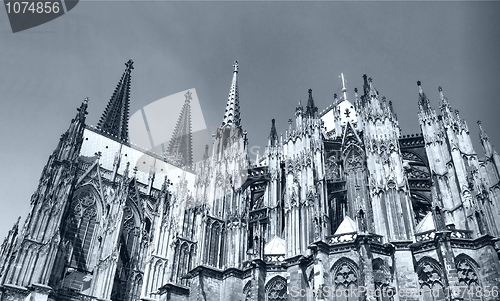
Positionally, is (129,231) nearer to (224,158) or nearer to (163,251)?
(163,251)

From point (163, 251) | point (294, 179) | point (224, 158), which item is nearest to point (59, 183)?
point (163, 251)

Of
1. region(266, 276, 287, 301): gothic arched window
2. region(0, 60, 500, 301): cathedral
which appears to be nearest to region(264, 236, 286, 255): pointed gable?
region(0, 60, 500, 301): cathedral

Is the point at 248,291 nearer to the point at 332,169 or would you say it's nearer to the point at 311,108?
the point at 332,169

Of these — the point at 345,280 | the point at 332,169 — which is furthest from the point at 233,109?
the point at 345,280

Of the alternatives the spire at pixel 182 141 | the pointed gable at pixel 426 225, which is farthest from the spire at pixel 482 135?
the spire at pixel 182 141

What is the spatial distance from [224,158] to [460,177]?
41.8 feet

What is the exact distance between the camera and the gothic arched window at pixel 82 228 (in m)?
29.1

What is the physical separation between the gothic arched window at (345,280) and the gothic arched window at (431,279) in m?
2.69

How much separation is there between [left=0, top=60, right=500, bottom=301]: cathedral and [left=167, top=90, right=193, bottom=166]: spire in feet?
52.3

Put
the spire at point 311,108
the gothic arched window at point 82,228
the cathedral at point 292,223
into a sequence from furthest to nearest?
1. the gothic arched window at point 82,228
2. the spire at point 311,108
3. the cathedral at point 292,223

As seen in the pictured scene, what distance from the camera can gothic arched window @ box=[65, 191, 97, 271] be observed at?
29.1m

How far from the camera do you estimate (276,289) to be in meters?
19.9

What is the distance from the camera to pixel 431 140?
23250mm

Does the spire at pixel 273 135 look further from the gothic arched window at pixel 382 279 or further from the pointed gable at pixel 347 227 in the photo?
the gothic arched window at pixel 382 279
